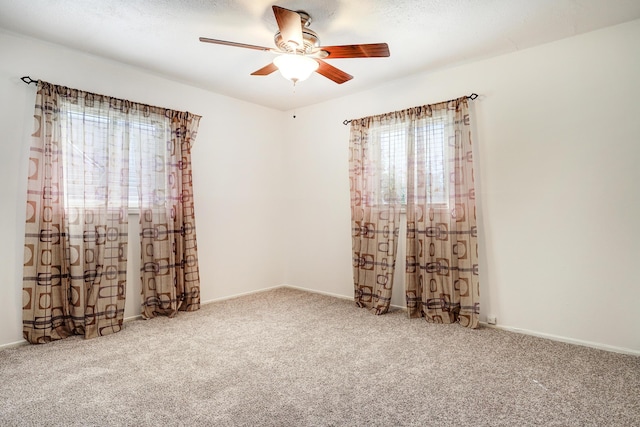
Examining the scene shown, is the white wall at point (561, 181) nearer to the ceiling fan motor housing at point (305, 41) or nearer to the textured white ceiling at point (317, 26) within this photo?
the textured white ceiling at point (317, 26)

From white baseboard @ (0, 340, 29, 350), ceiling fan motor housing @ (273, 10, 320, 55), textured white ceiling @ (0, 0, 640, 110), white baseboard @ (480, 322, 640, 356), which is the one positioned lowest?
white baseboard @ (480, 322, 640, 356)

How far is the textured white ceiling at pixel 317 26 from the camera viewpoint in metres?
2.26

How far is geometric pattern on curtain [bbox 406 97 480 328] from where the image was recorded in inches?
121

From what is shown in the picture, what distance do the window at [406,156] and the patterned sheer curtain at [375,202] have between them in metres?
0.01

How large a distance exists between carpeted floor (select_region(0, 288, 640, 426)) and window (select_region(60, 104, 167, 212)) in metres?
1.21

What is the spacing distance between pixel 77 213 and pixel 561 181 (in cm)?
399

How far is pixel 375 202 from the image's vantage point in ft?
12.0

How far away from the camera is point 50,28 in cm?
256

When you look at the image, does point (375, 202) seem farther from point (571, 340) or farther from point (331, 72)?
point (571, 340)

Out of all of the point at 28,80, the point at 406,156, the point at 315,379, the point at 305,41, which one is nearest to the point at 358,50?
the point at 305,41

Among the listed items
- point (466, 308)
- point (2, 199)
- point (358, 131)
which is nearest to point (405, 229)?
point (466, 308)

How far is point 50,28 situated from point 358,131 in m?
2.81

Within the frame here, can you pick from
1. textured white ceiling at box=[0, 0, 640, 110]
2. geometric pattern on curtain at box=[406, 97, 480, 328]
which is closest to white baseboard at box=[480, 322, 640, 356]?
geometric pattern on curtain at box=[406, 97, 480, 328]

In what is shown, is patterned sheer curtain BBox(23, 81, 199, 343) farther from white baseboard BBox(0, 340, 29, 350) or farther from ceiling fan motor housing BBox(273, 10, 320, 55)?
ceiling fan motor housing BBox(273, 10, 320, 55)
